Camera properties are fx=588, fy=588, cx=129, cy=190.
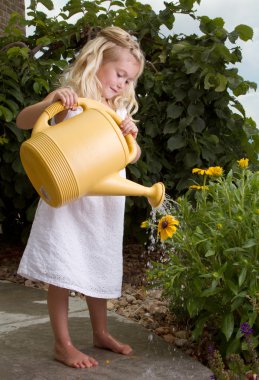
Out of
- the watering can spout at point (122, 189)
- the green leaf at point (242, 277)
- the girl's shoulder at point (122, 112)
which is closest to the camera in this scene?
the watering can spout at point (122, 189)

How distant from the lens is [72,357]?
208 cm

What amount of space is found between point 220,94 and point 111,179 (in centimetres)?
188

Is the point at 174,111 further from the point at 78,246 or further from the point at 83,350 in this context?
the point at 83,350

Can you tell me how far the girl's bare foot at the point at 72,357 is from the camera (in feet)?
6.80

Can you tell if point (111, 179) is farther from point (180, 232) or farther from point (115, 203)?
point (180, 232)

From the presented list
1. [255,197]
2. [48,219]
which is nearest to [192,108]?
[255,197]

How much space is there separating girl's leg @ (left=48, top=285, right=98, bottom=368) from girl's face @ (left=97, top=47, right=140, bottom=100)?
0.75 m

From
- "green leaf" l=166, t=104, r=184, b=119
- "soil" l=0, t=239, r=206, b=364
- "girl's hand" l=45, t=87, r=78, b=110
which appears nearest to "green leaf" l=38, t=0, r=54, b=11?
"green leaf" l=166, t=104, r=184, b=119

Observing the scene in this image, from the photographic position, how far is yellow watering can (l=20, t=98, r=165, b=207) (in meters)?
1.67

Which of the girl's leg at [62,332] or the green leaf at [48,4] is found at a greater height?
the green leaf at [48,4]

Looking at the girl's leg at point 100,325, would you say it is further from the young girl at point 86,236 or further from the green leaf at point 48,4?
the green leaf at point 48,4

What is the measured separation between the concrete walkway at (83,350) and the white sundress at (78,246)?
0.26 metres

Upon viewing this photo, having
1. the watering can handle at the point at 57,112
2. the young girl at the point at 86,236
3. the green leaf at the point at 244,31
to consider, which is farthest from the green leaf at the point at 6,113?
the watering can handle at the point at 57,112

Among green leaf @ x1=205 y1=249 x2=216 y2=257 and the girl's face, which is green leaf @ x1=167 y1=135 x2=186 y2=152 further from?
green leaf @ x1=205 y1=249 x2=216 y2=257
